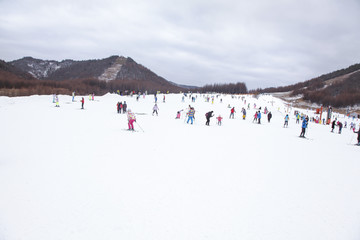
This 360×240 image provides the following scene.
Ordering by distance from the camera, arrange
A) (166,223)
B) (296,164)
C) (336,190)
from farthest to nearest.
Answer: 1. (296,164)
2. (336,190)
3. (166,223)

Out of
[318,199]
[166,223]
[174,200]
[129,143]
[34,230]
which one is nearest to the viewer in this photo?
[34,230]

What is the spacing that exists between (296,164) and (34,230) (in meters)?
8.19

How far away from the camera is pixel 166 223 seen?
381 centimetres

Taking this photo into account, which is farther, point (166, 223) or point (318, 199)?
point (318, 199)

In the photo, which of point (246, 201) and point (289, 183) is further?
point (289, 183)

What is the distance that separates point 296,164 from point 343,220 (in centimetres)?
387

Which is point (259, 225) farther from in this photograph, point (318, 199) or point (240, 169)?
point (240, 169)

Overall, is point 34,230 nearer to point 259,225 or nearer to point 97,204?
point 97,204

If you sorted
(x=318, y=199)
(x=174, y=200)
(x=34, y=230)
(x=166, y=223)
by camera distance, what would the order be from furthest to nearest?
1. (x=318, y=199)
2. (x=174, y=200)
3. (x=166, y=223)
4. (x=34, y=230)

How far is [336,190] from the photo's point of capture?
229 inches

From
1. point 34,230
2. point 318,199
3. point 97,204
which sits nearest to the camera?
point 34,230

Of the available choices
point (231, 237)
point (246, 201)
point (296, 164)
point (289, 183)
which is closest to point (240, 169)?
point (289, 183)

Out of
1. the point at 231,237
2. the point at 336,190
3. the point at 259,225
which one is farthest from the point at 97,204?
the point at 336,190

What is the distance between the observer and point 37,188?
4.68 meters
